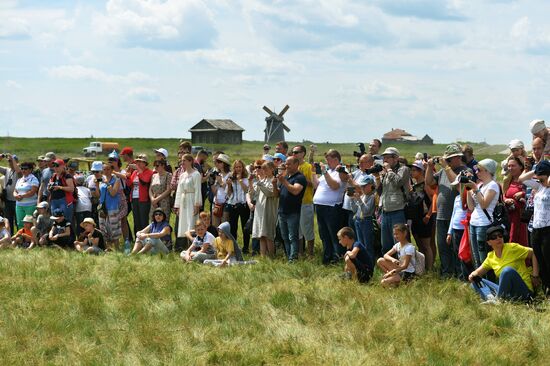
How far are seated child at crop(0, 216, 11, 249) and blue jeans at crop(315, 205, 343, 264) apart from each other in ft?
21.3

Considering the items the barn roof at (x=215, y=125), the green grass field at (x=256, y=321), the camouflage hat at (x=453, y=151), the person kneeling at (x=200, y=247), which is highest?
the barn roof at (x=215, y=125)

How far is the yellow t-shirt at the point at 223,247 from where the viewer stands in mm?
12672

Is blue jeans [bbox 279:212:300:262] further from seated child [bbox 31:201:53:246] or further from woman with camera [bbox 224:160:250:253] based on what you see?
seated child [bbox 31:201:53:246]

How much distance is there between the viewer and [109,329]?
889 centimetres

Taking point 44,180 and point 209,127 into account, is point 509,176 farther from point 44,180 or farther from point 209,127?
point 209,127

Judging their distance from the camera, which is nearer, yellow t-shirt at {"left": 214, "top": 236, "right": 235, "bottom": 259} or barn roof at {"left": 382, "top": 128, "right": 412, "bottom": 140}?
yellow t-shirt at {"left": 214, "top": 236, "right": 235, "bottom": 259}

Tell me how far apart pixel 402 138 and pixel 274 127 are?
56059 mm

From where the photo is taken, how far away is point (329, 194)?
12609 mm

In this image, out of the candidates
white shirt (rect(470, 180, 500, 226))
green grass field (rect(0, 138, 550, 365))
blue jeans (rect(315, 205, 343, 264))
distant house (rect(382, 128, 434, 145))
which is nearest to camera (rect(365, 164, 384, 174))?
blue jeans (rect(315, 205, 343, 264))

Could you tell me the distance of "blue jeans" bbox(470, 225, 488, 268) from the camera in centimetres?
1001

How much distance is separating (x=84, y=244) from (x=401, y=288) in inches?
269

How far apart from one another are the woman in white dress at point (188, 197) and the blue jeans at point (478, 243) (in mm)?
5492

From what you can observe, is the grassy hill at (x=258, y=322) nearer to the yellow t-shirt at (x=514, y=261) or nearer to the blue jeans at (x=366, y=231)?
the yellow t-shirt at (x=514, y=261)

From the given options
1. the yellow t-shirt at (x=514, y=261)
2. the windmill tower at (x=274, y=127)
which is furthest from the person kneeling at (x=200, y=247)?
the windmill tower at (x=274, y=127)
